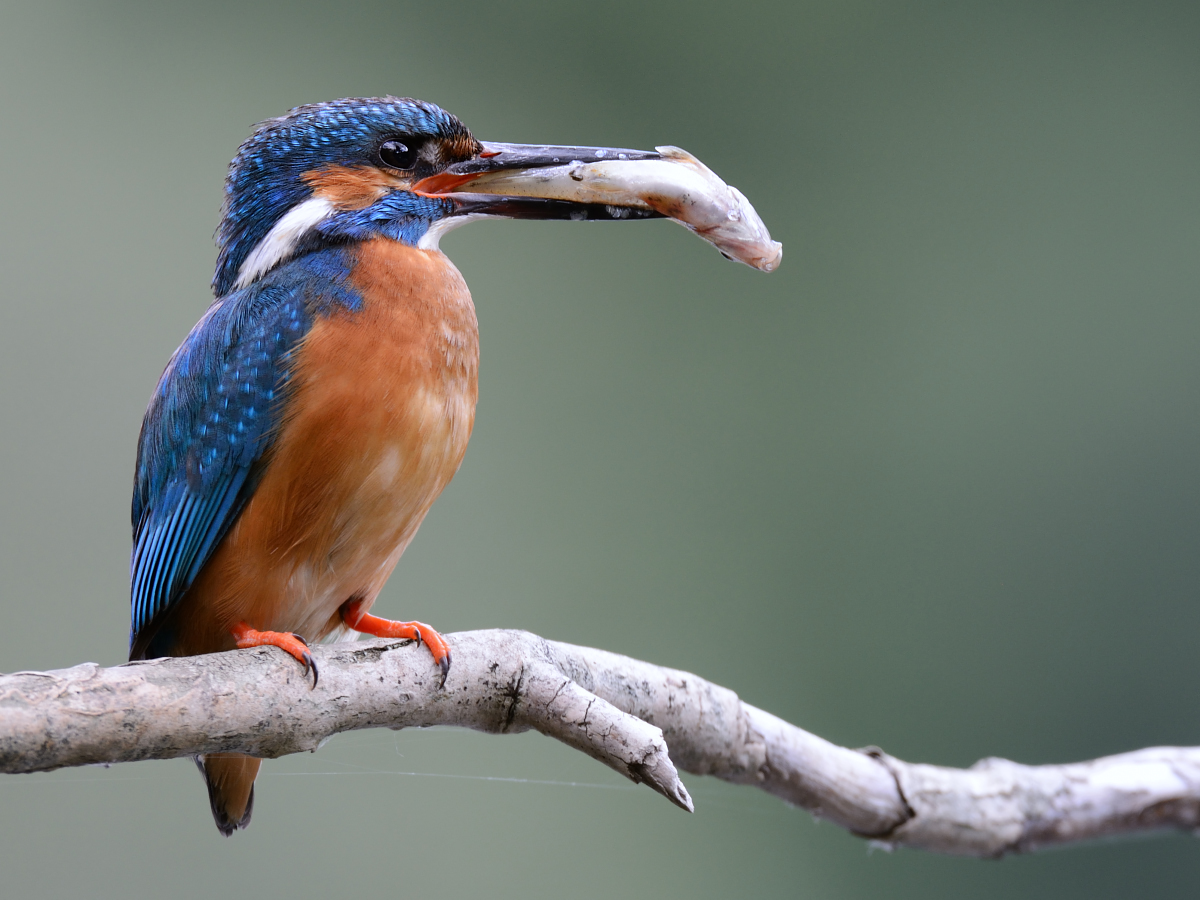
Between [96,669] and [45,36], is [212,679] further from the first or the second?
[45,36]

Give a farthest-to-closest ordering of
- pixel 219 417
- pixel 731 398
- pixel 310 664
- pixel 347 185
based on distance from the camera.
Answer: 1. pixel 731 398
2. pixel 347 185
3. pixel 219 417
4. pixel 310 664

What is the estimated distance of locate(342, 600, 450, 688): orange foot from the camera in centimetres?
117

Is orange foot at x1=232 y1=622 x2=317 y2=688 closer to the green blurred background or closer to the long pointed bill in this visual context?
the long pointed bill

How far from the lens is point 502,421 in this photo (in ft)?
8.28

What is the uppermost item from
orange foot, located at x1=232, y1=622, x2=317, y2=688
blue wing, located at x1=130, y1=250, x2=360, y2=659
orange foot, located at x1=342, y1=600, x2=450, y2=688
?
blue wing, located at x1=130, y1=250, x2=360, y2=659

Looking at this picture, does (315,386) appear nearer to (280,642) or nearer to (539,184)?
(280,642)

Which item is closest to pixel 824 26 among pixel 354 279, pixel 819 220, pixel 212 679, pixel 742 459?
pixel 819 220

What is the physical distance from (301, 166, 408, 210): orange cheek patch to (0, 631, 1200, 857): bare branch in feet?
1.78

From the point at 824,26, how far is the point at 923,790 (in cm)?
202

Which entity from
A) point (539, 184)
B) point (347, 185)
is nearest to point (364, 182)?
point (347, 185)

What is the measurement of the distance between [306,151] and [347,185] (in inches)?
2.6

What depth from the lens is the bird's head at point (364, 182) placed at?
1.29m

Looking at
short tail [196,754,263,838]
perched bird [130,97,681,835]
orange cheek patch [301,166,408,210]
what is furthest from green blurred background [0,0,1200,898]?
orange cheek patch [301,166,408,210]

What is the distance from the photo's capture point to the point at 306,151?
4.25 ft
